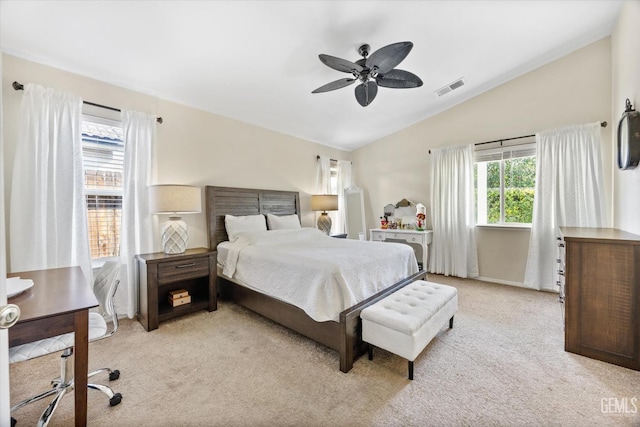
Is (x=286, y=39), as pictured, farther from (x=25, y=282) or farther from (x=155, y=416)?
(x=155, y=416)

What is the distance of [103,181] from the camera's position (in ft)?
9.62

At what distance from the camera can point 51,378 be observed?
2.01 m

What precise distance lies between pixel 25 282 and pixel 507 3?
4378 millimetres

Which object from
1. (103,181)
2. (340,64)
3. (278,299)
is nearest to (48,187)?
(103,181)

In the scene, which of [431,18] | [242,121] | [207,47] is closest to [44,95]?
[207,47]

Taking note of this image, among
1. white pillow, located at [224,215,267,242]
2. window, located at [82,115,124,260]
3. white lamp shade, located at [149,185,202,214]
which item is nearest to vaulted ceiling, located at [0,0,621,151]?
window, located at [82,115,124,260]

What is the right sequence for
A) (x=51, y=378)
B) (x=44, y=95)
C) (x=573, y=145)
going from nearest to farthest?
1. (x=51, y=378)
2. (x=44, y=95)
3. (x=573, y=145)

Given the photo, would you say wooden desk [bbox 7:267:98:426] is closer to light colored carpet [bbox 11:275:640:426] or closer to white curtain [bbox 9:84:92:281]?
light colored carpet [bbox 11:275:640:426]

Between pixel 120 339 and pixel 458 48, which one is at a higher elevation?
pixel 458 48

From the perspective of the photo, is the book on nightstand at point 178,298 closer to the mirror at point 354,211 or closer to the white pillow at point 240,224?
the white pillow at point 240,224

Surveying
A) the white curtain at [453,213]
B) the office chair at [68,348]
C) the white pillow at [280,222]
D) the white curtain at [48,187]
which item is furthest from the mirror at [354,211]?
the office chair at [68,348]

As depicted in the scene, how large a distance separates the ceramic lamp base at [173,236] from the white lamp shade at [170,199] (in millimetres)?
183

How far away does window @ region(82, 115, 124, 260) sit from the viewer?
9.32ft

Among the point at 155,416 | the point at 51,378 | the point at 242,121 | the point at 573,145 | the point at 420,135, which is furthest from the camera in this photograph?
the point at 420,135
